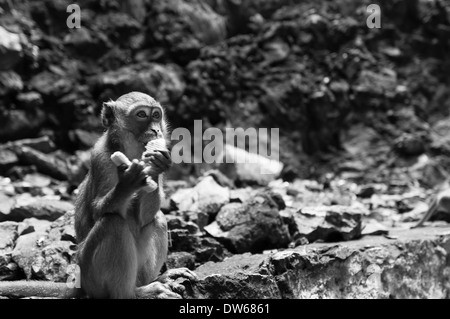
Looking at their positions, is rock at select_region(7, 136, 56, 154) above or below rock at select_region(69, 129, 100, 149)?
below

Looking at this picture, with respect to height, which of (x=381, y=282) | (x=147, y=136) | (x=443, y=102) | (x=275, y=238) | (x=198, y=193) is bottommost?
(x=381, y=282)

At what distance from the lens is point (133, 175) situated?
305cm

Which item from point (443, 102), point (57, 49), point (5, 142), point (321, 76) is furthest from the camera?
point (443, 102)

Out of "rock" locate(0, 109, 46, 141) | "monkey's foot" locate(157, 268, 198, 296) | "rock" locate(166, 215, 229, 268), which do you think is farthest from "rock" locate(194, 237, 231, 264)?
"rock" locate(0, 109, 46, 141)

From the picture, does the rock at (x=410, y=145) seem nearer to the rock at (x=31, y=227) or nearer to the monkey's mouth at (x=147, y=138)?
the rock at (x=31, y=227)

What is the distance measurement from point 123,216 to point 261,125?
8.80 meters

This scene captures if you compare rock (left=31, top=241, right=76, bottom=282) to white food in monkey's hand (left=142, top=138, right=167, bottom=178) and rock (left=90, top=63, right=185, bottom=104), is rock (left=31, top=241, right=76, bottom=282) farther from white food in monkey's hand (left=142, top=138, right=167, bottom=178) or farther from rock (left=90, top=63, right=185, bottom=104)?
rock (left=90, top=63, right=185, bottom=104)

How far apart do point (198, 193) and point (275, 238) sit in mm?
1469

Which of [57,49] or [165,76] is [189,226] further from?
[57,49]

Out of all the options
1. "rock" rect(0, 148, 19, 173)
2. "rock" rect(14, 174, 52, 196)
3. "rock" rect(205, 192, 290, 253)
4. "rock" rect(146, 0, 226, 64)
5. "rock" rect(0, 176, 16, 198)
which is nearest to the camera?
"rock" rect(205, 192, 290, 253)

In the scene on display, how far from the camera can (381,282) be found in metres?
5.26

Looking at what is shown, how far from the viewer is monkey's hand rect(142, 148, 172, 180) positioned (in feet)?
10.3
